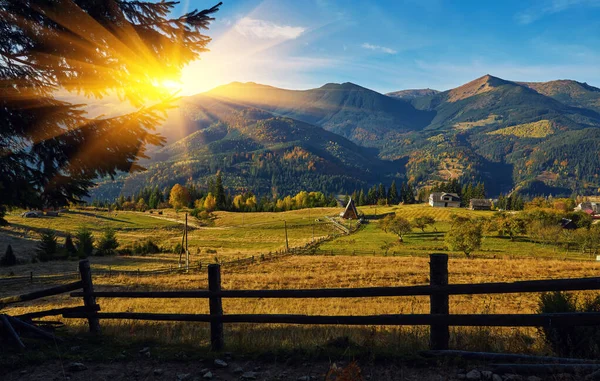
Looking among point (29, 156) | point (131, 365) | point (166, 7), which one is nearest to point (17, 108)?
point (29, 156)

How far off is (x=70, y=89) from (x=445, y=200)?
15947 cm

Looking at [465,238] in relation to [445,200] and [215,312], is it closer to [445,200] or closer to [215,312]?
[215,312]

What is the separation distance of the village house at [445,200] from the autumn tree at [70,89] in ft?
511

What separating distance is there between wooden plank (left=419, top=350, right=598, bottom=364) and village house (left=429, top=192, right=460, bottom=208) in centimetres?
15682

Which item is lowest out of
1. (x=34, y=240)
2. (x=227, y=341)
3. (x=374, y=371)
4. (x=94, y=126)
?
(x=34, y=240)

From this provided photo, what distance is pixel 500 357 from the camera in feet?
17.3

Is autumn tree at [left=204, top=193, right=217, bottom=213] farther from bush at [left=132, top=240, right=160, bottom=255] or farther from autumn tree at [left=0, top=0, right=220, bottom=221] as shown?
autumn tree at [left=0, top=0, right=220, bottom=221]

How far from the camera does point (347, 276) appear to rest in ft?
114

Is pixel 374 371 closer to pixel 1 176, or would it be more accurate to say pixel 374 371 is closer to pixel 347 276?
pixel 1 176

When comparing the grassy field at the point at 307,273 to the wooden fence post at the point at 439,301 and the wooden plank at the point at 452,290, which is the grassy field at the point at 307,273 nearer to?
the wooden fence post at the point at 439,301

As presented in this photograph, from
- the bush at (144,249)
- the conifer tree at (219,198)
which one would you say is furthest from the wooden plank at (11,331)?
the conifer tree at (219,198)

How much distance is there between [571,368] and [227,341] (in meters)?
6.16

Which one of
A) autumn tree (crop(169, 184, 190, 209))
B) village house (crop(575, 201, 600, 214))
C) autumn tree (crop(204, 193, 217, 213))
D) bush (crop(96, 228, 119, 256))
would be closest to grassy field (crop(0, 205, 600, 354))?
bush (crop(96, 228, 119, 256))

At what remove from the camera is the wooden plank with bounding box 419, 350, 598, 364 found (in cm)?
494
